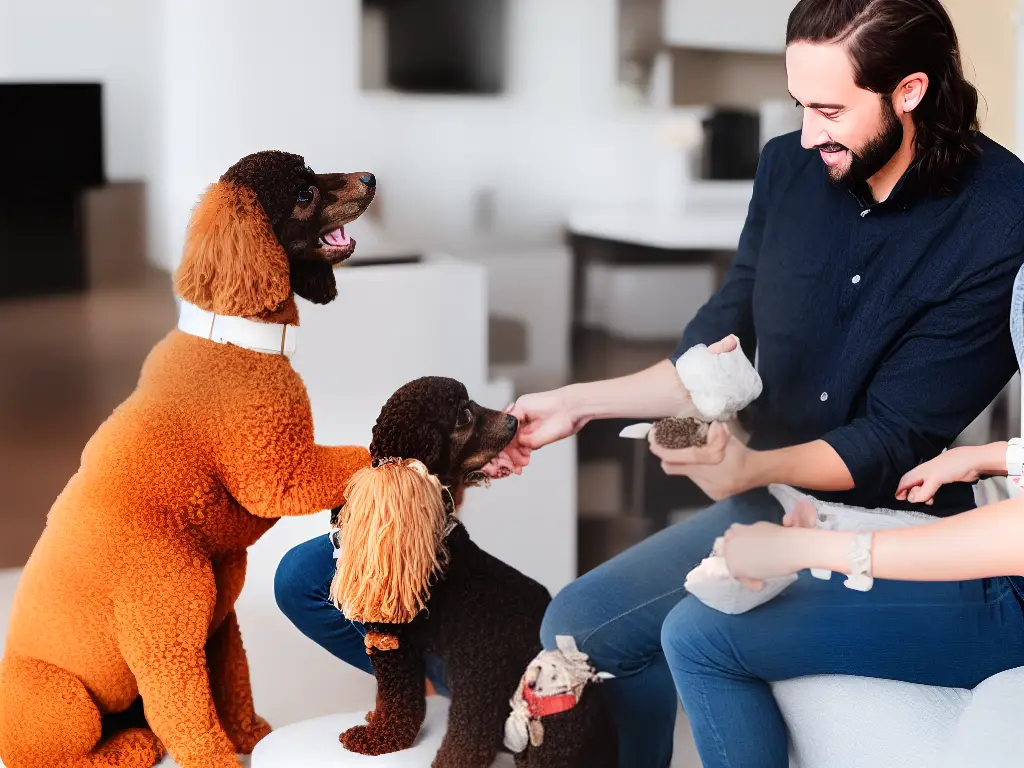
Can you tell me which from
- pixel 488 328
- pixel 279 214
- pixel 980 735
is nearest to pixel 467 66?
pixel 488 328

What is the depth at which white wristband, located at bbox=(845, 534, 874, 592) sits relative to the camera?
39.4 inches

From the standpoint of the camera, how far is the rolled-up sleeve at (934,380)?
117cm

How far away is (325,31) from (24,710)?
2.98 ft

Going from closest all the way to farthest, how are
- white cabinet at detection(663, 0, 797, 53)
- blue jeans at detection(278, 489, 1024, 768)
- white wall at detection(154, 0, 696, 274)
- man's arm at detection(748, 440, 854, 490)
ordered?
blue jeans at detection(278, 489, 1024, 768), man's arm at detection(748, 440, 854, 490), white wall at detection(154, 0, 696, 274), white cabinet at detection(663, 0, 797, 53)

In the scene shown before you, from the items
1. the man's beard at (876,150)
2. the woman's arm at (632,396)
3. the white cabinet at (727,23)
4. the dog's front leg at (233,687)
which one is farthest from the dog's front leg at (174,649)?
the white cabinet at (727,23)

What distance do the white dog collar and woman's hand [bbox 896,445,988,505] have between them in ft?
2.33

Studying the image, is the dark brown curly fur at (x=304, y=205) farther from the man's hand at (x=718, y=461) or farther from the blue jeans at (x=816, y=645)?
the blue jeans at (x=816, y=645)

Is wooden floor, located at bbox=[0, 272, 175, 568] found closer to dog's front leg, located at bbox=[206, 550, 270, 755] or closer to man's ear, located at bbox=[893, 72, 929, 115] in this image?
dog's front leg, located at bbox=[206, 550, 270, 755]

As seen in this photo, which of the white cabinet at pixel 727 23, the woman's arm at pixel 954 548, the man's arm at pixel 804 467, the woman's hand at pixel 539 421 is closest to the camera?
the woman's arm at pixel 954 548

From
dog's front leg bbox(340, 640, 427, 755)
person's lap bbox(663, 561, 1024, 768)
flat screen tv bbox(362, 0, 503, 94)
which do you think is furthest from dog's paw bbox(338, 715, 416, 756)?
flat screen tv bbox(362, 0, 503, 94)

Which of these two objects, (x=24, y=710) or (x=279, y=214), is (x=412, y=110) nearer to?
(x=279, y=214)

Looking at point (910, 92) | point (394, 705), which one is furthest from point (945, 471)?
point (394, 705)

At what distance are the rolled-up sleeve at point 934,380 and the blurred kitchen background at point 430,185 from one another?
1.37 feet

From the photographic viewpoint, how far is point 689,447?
1.24 meters
